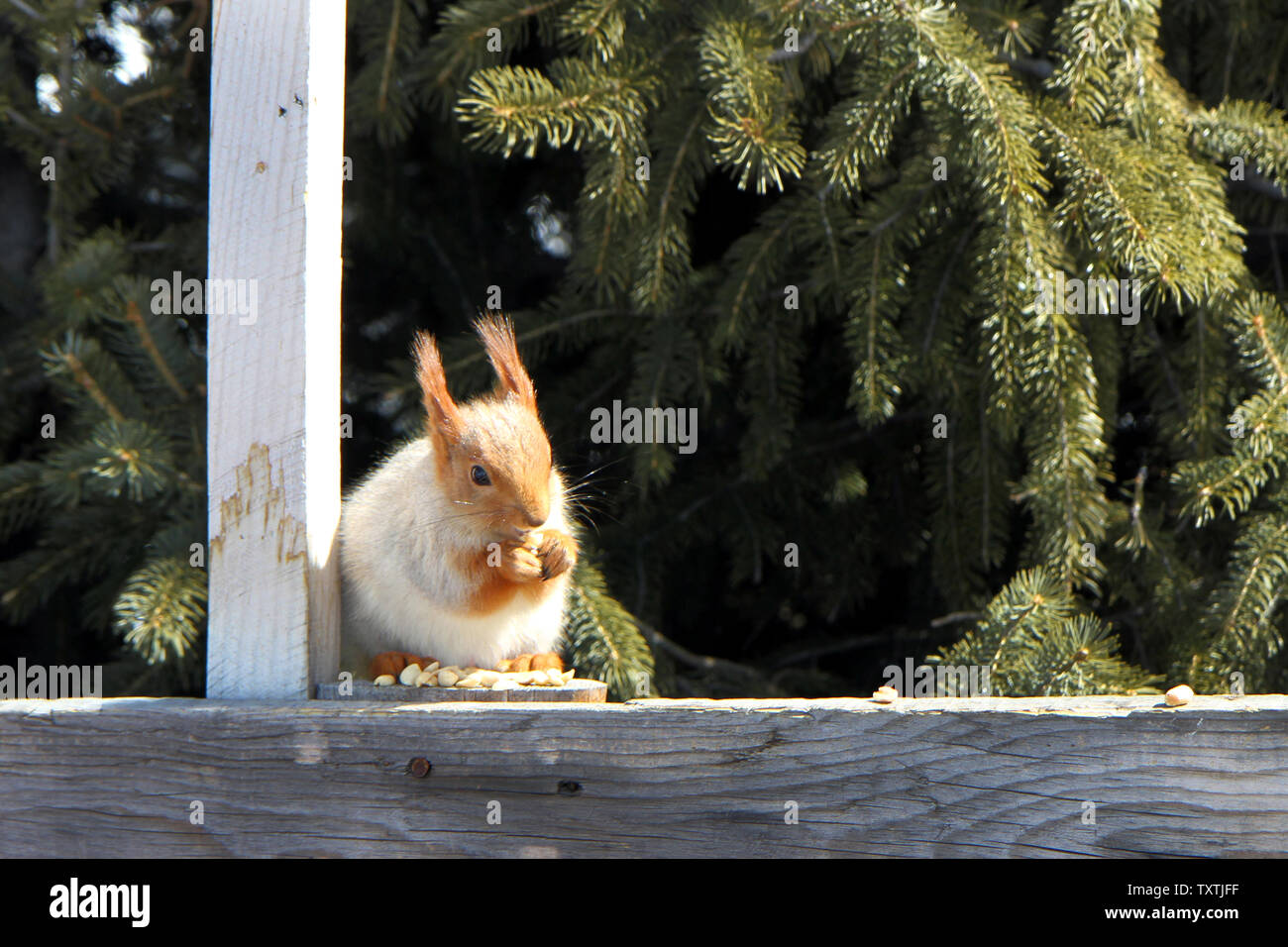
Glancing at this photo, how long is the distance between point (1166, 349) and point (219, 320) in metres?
1.76

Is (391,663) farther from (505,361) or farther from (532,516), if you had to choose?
(505,361)

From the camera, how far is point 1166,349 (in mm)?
2334

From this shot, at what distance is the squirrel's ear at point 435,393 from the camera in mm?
1764

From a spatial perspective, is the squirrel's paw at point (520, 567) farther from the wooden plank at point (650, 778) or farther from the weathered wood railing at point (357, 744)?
the wooden plank at point (650, 778)

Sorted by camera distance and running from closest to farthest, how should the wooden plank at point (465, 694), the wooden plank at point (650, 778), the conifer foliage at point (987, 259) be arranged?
1. the wooden plank at point (650, 778)
2. the wooden plank at point (465, 694)
3. the conifer foliage at point (987, 259)

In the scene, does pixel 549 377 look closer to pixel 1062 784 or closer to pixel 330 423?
pixel 330 423

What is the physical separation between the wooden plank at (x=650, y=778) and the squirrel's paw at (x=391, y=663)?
24cm

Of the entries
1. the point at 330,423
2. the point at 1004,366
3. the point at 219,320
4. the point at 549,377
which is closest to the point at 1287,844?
the point at 1004,366

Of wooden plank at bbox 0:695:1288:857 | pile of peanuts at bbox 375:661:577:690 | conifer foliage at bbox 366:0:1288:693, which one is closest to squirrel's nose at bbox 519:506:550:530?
pile of peanuts at bbox 375:661:577:690

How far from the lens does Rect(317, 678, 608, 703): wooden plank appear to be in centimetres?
149

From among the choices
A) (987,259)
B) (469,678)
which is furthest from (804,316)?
(469,678)

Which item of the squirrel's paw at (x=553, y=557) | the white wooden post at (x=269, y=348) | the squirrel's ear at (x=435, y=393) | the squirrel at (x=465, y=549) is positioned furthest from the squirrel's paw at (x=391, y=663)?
the squirrel's ear at (x=435, y=393)

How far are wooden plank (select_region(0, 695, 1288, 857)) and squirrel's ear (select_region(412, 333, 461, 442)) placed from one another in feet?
1.61

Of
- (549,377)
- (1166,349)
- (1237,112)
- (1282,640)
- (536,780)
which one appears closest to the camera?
(536,780)
